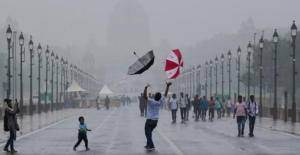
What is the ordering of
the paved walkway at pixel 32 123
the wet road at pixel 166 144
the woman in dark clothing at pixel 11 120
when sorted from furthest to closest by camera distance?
1. the paved walkway at pixel 32 123
2. the wet road at pixel 166 144
3. the woman in dark clothing at pixel 11 120

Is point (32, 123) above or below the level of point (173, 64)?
below

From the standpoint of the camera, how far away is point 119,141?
2505 cm

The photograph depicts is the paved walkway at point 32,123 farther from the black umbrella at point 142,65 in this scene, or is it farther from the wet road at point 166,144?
the black umbrella at point 142,65

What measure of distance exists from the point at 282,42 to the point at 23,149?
9145cm

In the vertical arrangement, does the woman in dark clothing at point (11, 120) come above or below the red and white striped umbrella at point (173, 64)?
below

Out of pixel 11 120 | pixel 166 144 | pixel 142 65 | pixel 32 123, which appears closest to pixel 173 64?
pixel 142 65

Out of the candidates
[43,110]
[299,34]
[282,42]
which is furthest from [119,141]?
[282,42]

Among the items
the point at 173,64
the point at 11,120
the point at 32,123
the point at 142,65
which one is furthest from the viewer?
the point at 32,123

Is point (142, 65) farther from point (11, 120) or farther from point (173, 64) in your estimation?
point (11, 120)

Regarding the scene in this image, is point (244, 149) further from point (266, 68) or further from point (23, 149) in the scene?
point (266, 68)

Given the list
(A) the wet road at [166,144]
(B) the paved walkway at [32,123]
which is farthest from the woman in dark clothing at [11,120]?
(B) the paved walkway at [32,123]

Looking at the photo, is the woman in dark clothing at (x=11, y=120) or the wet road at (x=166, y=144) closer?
the woman in dark clothing at (x=11, y=120)

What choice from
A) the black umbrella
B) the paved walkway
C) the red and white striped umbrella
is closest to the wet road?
the paved walkway

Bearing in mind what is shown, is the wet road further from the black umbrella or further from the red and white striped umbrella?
the black umbrella
